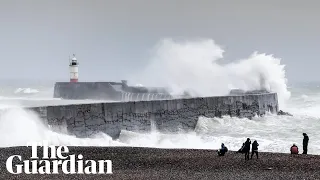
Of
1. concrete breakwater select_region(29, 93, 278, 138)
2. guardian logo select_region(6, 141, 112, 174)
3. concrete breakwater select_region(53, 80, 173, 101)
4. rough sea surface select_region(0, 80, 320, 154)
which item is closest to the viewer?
guardian logo select_region(6, 141, 112, 174)

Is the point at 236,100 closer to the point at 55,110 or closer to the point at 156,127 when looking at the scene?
the point at 156,127

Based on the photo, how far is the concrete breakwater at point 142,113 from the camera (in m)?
15.3

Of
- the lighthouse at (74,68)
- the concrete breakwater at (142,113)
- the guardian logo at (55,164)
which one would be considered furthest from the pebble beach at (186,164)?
the lighthouse at (74,68)

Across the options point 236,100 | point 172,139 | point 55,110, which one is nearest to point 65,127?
point 55,110

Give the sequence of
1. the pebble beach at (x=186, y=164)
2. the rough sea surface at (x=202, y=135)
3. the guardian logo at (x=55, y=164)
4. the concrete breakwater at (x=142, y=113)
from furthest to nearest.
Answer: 1. the concrete breakwater at (x=142, y=113)
2. the rough sea surface at (x=202, y=135)
3. the guardian logo at (x=55, y=164)
4. the pebble beach at (x=186, y=164)

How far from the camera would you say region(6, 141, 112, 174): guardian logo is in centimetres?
941

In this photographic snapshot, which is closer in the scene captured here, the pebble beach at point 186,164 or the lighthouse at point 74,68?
the pebble beach at point 186,164

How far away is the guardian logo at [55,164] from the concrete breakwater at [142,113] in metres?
3.95

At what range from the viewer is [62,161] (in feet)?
34.5

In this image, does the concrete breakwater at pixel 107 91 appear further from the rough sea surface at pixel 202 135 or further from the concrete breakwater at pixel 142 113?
the rough sea surface at pixel 202 135

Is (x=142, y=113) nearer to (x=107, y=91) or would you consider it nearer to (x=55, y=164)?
(x=55, y=164)

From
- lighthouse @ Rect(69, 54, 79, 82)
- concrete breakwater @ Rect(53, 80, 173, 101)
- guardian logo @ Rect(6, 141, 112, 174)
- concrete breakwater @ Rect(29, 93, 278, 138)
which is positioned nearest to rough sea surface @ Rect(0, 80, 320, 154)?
concrete breakwater @ Rect(29, 93, 278, 138)

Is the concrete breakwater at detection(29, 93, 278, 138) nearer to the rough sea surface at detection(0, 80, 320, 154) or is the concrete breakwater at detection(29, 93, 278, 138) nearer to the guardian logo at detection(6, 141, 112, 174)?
the rough sea surface at detection(0, 80, 320, 154)

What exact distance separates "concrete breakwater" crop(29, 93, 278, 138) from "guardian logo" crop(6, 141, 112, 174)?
395cm
